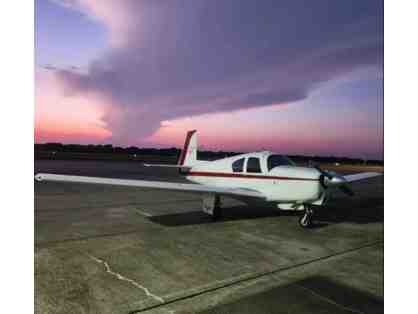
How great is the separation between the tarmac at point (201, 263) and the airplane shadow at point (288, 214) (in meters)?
0.09

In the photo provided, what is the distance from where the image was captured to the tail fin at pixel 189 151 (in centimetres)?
1362

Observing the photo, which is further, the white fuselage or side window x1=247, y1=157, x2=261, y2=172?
side window x1=247, y1=157, x2=261, y2=172

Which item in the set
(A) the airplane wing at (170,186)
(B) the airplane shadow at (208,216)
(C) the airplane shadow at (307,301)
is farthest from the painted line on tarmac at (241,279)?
(B) the airplane shadow at (208,216)

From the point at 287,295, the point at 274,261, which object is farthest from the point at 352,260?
the point at 287,295

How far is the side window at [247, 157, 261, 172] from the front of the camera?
9.00m

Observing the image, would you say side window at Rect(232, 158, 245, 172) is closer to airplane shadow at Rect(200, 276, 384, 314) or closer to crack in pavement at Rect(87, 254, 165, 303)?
airplane shadow at Rect(200, 276, 384, 314)

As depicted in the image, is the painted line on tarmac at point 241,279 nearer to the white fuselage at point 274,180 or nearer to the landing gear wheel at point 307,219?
the white fuselage at point 274,180

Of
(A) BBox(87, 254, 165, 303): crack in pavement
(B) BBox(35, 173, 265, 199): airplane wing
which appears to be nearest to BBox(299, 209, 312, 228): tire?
A: (B) BBox(35, 173, 265, 199): airplane wing

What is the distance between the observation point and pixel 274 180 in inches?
333

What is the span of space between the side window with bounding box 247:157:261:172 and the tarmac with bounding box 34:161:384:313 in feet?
5.00

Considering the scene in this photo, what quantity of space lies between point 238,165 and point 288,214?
253 cm
